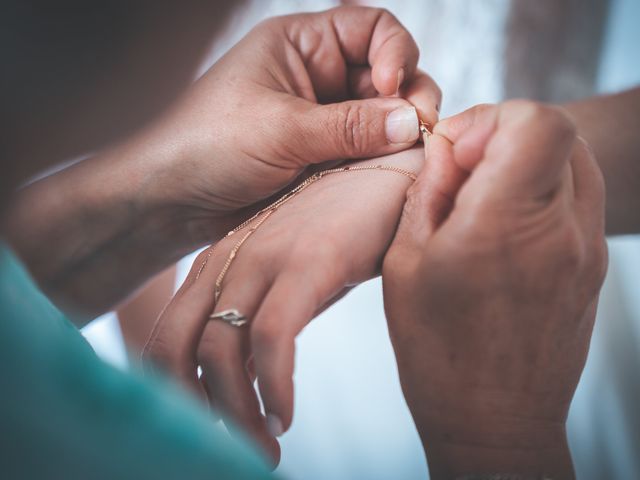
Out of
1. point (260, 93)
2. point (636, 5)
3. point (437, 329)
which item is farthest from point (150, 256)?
point (636, 5)

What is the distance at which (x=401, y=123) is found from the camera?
949 mm

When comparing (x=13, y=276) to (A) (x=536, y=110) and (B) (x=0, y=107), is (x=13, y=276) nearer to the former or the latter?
(B) (x=0, y=107)

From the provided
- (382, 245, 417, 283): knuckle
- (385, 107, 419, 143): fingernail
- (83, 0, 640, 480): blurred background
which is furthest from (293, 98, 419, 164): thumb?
(83, 0, 640, 480): blurred background

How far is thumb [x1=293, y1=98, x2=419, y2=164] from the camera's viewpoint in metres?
0.95

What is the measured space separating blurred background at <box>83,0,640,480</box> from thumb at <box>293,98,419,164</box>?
0.61 meters

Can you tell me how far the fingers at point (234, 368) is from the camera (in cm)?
66

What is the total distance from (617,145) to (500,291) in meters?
0.74

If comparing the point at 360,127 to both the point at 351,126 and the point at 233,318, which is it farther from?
the point at 233,318

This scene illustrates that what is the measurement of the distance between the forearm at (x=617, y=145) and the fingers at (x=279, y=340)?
0.83 meters

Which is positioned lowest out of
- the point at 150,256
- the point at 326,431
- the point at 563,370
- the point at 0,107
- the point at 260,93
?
the point at 326,431

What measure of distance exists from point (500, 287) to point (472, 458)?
214 mm

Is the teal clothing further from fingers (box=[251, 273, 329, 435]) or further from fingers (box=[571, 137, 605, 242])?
fingers (box=[571, 137, 605, 242])

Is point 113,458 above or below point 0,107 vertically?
below

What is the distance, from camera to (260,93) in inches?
41.5
